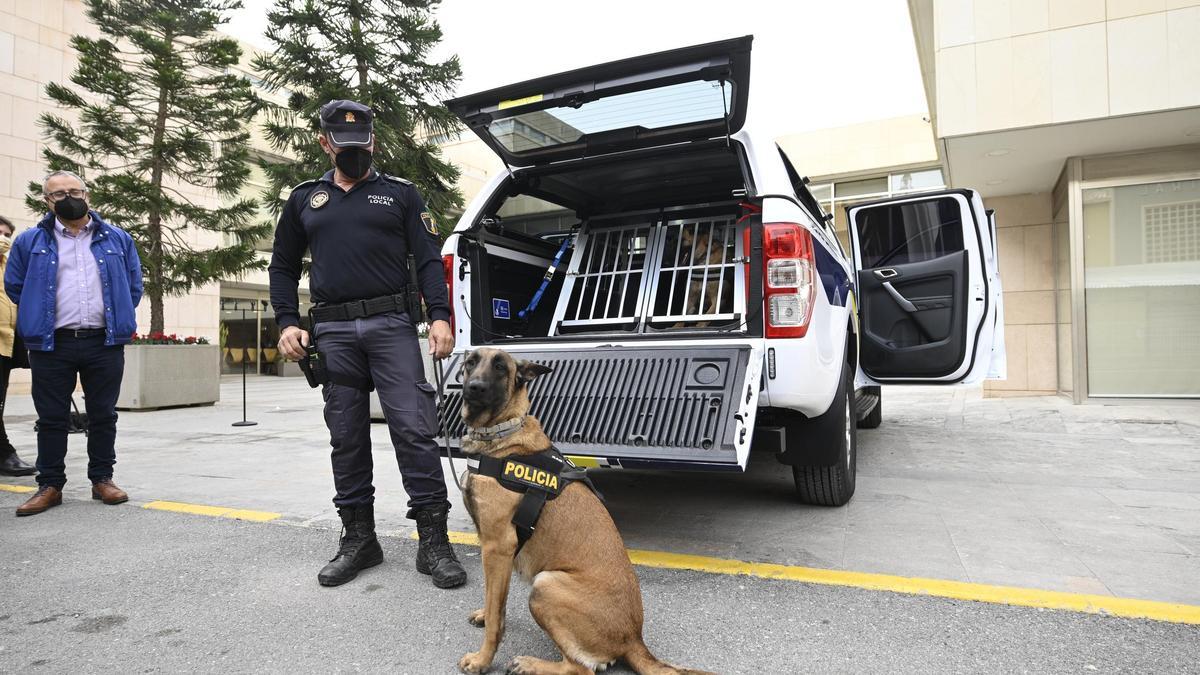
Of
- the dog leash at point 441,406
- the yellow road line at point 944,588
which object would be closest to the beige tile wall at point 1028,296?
the yellow road line at point 944,588

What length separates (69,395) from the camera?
4125 millimetres

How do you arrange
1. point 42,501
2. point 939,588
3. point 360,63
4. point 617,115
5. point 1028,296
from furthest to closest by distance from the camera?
point 360,63 < point 1028,296 < point 42,501 < point 617,115 < point 939,588

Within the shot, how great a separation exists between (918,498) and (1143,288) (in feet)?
26.3

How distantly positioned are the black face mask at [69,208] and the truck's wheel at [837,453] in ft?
13.9

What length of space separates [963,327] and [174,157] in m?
14.0

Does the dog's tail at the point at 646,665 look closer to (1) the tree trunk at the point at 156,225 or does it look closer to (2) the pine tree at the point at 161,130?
(2) the pine tree at the point at 161,130

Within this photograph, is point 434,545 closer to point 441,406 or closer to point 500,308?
point 441,406

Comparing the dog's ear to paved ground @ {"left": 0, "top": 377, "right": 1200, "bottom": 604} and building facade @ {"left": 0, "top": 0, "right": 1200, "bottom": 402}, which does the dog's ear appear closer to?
paved ground @ {"left": 0, "top": 377, "right": 1200, "bottom": 604}

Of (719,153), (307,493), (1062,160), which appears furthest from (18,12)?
(1062,160)

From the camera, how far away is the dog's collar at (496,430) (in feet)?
7.75

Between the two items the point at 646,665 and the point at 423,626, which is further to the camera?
the point at 423,626

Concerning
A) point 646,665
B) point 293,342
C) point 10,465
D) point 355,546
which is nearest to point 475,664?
point 646,665

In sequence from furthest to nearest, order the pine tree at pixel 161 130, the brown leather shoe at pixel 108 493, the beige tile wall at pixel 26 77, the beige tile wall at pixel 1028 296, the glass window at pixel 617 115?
1. the beige tile wall at pixel 26 77
2. the pine tree at pixel 161 130
3. the beige tile wall at pixel 1028 296
4. the brown leather shoe at pixel 108 493
5. the glass window at pixel 617 115

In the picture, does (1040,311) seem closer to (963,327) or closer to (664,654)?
(963,327)
